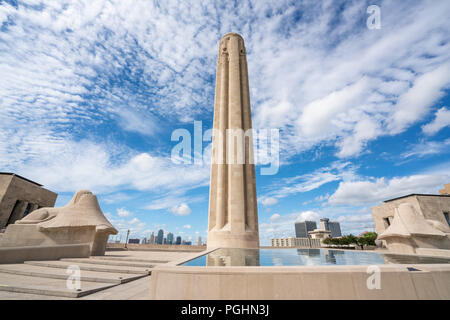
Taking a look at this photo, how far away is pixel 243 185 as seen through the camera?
20.8 meters

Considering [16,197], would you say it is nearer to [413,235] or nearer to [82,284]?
[82,284]

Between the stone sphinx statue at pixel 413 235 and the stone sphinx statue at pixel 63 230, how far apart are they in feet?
76.2

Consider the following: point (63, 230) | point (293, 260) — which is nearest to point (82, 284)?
point (293, 260)

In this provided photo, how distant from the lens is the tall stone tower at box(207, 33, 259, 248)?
752 inches

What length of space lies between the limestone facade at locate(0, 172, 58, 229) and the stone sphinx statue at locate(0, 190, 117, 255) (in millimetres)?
20895

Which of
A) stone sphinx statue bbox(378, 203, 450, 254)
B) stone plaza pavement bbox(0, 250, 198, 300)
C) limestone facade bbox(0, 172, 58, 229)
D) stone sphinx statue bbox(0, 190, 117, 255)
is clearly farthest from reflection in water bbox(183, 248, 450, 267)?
limestone facade bbox(0, 172, 58, 229)

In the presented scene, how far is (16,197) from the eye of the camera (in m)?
30.9

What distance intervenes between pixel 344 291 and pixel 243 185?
1634 cm

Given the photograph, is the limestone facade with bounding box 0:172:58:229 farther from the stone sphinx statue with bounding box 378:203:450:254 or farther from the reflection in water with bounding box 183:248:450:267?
the stone sphinx statue with bounding box 378:203:450:254

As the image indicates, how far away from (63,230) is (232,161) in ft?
50.8

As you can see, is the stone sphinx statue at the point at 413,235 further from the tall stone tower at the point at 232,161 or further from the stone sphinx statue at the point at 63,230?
the stone sphinx statue at the point at 63,230

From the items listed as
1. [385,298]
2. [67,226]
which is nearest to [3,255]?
[67,226]

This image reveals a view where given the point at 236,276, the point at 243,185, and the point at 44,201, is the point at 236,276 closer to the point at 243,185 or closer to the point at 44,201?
the point at 243,185
